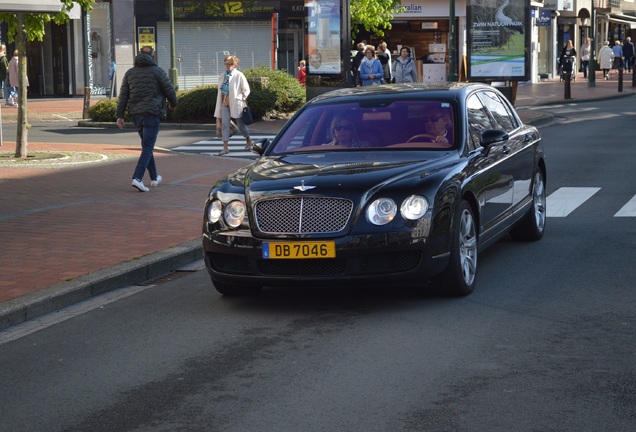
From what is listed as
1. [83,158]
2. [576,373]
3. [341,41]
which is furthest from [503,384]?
[341,41]

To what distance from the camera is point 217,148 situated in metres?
22.0

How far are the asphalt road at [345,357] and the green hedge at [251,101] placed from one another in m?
18.4

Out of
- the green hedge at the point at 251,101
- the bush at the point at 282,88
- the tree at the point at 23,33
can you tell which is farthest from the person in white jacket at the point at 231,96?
the bush at the point at 282,88

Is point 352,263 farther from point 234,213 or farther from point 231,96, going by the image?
point 231,96

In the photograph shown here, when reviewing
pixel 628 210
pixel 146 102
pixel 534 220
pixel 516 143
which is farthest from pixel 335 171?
pixel 146 102

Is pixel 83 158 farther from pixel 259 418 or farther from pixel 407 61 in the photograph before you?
pixel 259 418

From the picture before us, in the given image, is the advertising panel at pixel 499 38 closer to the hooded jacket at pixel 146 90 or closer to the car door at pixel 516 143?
the hooded jacket at pixel 146 90

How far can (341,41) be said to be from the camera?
2758cm

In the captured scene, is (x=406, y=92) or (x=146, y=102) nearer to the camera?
(x=406, y=92)

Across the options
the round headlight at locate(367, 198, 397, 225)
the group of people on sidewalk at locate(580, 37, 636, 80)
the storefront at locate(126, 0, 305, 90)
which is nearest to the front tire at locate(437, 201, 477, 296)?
the round headlight at locate(367, 198, 397, 225)

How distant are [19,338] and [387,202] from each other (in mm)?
2505

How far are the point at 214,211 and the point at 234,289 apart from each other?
0.64m

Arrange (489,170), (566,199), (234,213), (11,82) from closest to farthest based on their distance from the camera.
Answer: (234,213), (489,170), (566,199), (11,82)

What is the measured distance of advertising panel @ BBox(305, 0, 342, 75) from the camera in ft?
90.3
